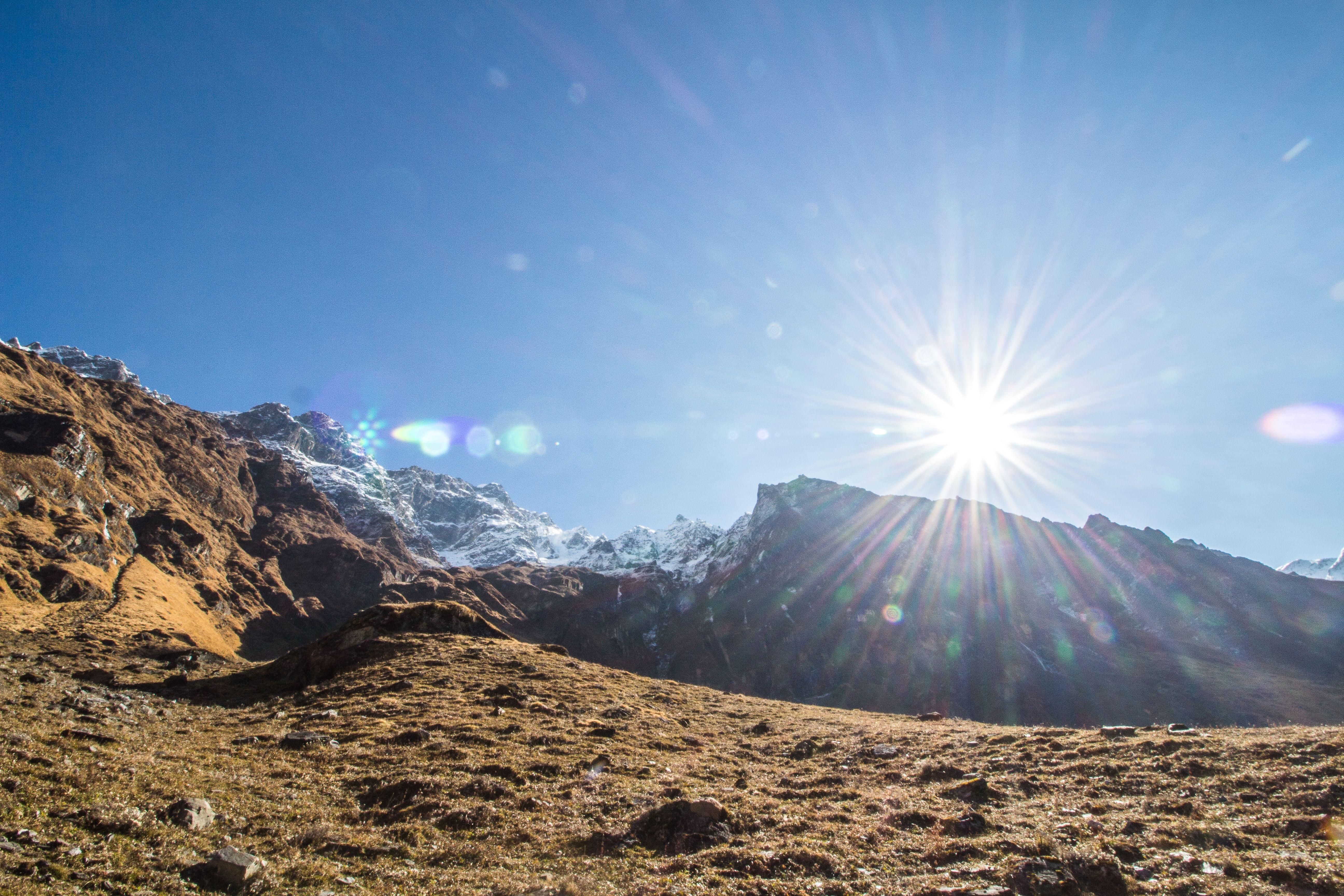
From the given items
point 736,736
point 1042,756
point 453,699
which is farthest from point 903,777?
point 453,699

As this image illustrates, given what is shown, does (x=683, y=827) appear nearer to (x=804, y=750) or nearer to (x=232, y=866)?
(x=232, y=866)

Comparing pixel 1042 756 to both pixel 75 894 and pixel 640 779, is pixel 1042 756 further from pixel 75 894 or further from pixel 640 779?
pixel 75 894

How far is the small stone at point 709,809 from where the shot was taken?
58.5ft

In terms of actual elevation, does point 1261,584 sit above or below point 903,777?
above

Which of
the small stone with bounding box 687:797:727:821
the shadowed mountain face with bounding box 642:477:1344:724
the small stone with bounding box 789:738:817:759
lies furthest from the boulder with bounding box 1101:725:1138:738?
the shadowed mountain face with bounding box 642:477:1344:724

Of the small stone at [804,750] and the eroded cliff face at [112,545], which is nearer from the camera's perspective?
the small stone at [804,750]

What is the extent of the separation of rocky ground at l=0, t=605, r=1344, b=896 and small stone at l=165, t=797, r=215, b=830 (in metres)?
0.07

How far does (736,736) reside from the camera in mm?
35562

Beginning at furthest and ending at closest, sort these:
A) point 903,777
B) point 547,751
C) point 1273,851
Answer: point 547,751 → point 903,777 → point 1273,851

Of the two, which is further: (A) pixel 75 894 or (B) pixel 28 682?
(B) pixel 28 682

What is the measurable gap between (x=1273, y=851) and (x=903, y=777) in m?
12.2

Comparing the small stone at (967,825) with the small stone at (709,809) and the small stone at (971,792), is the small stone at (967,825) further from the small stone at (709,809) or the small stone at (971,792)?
the small stone at (709,809)

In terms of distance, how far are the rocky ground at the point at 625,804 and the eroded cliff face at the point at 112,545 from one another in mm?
72748

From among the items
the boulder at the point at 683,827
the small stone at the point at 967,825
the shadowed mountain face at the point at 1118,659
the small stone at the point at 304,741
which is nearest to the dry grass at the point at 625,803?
the small stone at the point at 967,825
